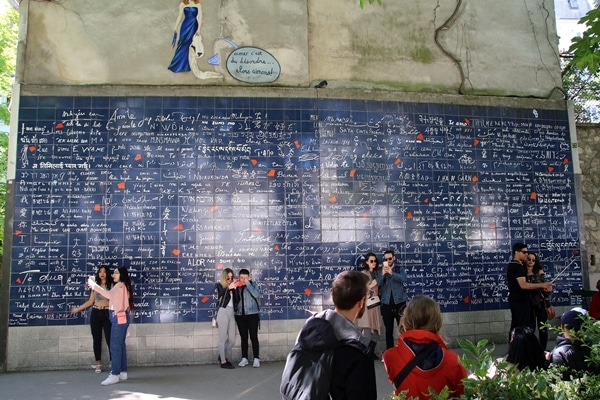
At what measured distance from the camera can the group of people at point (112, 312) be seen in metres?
6.77

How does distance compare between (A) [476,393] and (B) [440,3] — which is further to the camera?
(B) [440,3]

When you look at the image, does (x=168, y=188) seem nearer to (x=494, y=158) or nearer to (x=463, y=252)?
(x=463, y=252)

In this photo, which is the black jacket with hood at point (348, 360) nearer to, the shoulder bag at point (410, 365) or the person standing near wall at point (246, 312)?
the shoulder bag at point (410, 365)

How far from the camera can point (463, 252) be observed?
8.85 meters

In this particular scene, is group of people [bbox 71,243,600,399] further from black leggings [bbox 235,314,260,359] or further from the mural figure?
the mural figure

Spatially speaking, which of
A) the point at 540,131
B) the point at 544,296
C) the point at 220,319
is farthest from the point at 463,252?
the point at 220,319

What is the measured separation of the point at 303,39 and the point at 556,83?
517 centimetres

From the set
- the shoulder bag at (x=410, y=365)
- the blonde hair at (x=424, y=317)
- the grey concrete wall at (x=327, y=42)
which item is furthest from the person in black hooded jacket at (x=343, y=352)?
the grey concrete wall at (x=327, y=42)

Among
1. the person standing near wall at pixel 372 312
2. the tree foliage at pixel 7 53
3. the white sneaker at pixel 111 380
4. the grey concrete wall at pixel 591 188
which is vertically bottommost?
the white sneaker at pixel 111 380

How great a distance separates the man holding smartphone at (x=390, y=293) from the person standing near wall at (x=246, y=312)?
6.47 feet

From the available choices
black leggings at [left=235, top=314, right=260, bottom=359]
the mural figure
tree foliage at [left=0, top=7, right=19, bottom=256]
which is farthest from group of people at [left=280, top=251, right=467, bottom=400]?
tree foliage at [left=0, top=7, right=19, bottom=256]

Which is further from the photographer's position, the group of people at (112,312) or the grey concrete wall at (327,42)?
the grey concrete wall at (327,42)

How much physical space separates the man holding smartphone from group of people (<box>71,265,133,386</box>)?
12.5ft

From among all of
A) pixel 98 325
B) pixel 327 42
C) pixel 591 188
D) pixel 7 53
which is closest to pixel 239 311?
pixel 98 325
